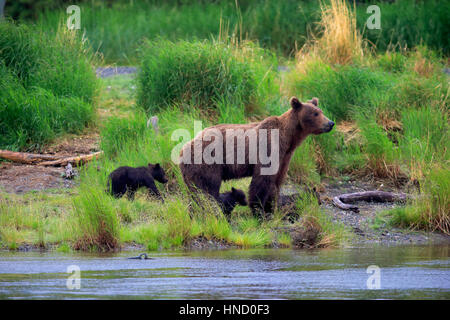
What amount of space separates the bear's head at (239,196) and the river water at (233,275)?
1.62m

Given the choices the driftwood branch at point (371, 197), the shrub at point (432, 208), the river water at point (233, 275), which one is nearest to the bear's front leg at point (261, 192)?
the river water at point (233, 275)

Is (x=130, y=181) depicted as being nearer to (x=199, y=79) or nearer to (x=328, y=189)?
(x=328, y=189)

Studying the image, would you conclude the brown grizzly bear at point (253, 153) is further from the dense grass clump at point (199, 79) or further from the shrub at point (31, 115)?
the shrub at point (31, 115)

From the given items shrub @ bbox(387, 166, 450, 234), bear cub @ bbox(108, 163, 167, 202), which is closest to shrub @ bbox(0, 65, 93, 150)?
bear cub @ bbox(108, 163, 167, 202)

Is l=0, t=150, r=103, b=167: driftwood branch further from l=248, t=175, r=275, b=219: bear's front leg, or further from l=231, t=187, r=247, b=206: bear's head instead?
l=248, t=175, r=275, b=219: bear's front leg

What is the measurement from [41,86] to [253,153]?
6.16 metres

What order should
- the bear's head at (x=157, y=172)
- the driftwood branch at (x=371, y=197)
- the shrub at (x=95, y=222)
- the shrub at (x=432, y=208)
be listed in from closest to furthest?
the shrub at (x=95, y=222) → the shrub at (x=432, y=208) → the bear's head at (x=157, y=172) → the driftwood branch at (x=371, y=197)

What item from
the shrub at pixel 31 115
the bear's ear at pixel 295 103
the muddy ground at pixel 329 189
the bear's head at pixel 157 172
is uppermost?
the bear's ear at pixel 295 103

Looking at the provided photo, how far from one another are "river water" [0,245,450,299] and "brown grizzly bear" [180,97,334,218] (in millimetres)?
1440

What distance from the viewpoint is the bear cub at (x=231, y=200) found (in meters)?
10.8
